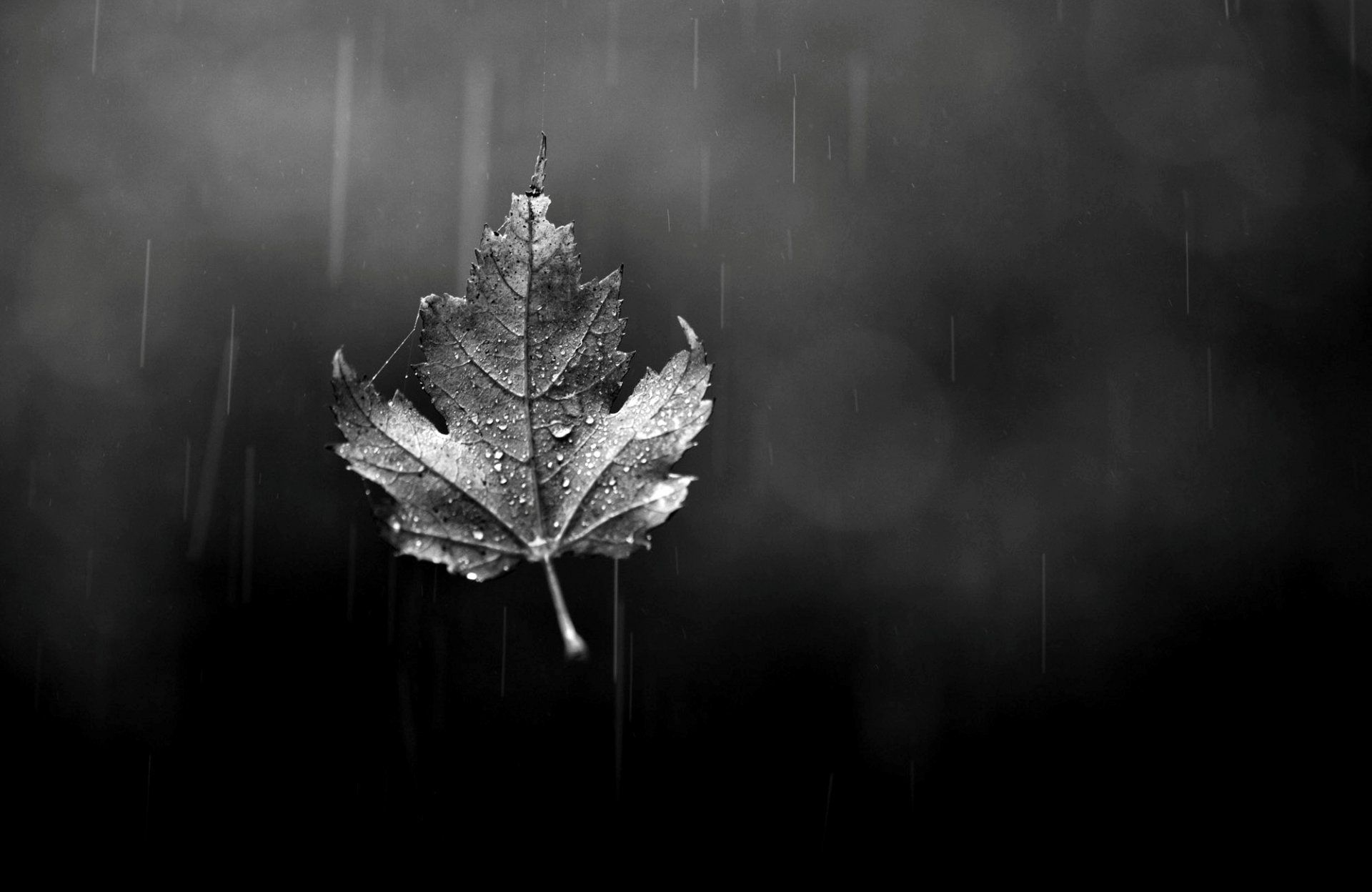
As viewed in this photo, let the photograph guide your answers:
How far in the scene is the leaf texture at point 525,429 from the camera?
18.5 inches

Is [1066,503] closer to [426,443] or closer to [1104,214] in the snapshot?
[1104,214]

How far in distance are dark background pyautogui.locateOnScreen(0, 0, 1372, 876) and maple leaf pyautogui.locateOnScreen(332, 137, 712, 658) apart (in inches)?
24.7

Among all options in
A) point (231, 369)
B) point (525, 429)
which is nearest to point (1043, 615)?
point (525, 429)

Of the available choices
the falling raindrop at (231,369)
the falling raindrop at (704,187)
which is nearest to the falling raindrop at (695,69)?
the falling raindrop at (704,187)

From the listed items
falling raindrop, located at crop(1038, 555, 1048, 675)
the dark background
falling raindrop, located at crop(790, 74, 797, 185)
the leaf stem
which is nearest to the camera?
the leaf stem

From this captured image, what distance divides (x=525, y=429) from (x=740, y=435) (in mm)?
708

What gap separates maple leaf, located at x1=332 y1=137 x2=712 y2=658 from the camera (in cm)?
47

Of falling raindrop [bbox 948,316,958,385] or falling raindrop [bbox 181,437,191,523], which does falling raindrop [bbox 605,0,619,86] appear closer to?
falling raindrop [bbox 948,316,958,385]

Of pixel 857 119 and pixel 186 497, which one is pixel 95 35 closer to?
pixel 186 497

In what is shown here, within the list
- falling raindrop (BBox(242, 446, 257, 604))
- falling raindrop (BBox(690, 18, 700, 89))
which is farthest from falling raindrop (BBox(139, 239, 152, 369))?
falling raindrop (BBox(690, 18, 700, 89))

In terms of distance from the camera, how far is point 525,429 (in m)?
0.49

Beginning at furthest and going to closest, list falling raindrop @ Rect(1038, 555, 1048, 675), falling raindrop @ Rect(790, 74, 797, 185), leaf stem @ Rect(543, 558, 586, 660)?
falling raindrop @ Rect(790, 74, 797, 185) → falling raindrop @ Rect(1038, 555, 1048, 675) → leaf stem @ Rect(543, 558, 586, 660)

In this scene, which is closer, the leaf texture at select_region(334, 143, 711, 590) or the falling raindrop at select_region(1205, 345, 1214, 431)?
the leaf texture at select_region(334, 143, 711, 590)

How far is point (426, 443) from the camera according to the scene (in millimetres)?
485
